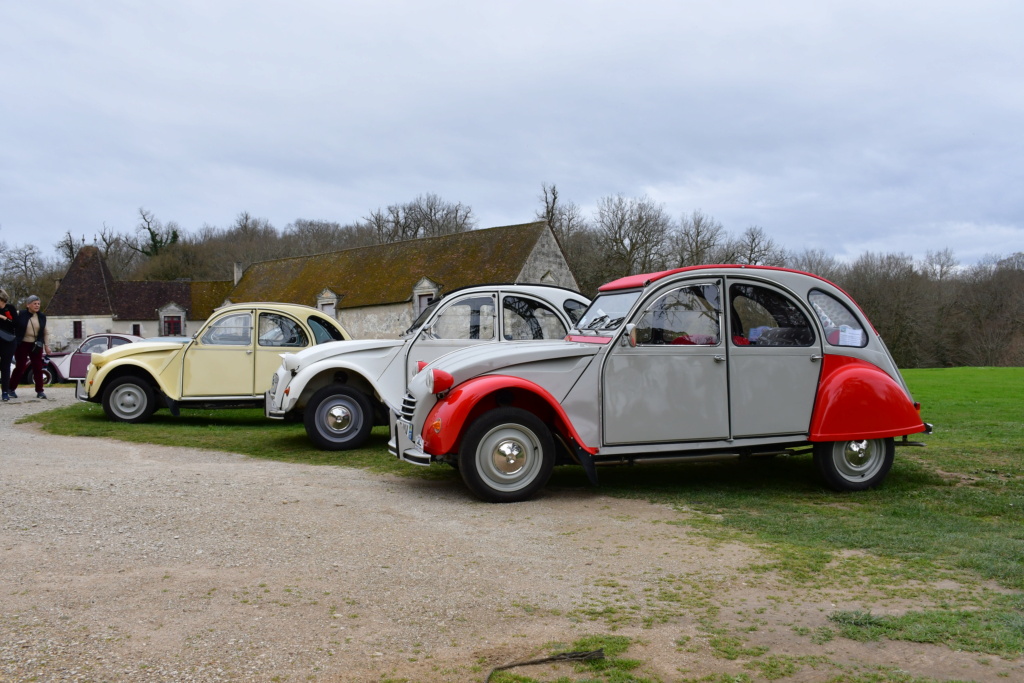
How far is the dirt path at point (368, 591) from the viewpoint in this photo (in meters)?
3.62

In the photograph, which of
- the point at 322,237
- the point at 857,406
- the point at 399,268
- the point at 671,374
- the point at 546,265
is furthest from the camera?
the point at 322,237

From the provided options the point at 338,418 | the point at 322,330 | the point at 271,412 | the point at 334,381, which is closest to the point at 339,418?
the point at 338,418

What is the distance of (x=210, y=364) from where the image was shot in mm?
13055

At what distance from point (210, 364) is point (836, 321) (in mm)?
9466

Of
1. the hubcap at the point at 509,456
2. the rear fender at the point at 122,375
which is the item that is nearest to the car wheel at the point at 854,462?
the hubcap at the point at 509,456

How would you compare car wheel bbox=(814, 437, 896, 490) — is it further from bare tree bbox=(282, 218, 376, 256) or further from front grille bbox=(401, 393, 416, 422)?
bare tree bbox=(282, 218, 376, 256)

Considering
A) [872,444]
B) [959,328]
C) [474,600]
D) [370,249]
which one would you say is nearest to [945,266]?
[959,328]

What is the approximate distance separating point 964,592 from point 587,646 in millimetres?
2360

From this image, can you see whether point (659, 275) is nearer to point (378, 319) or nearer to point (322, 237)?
point (378, 319)

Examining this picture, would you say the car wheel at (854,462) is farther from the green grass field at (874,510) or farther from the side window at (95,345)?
the side window at (95,345)

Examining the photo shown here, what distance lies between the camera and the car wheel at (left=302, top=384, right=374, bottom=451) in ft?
34.5

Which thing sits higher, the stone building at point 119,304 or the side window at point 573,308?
the stone building at point 119,304

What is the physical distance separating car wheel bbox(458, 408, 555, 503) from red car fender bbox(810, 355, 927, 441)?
2.50 meters

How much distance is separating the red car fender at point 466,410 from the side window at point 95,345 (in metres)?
19.1
